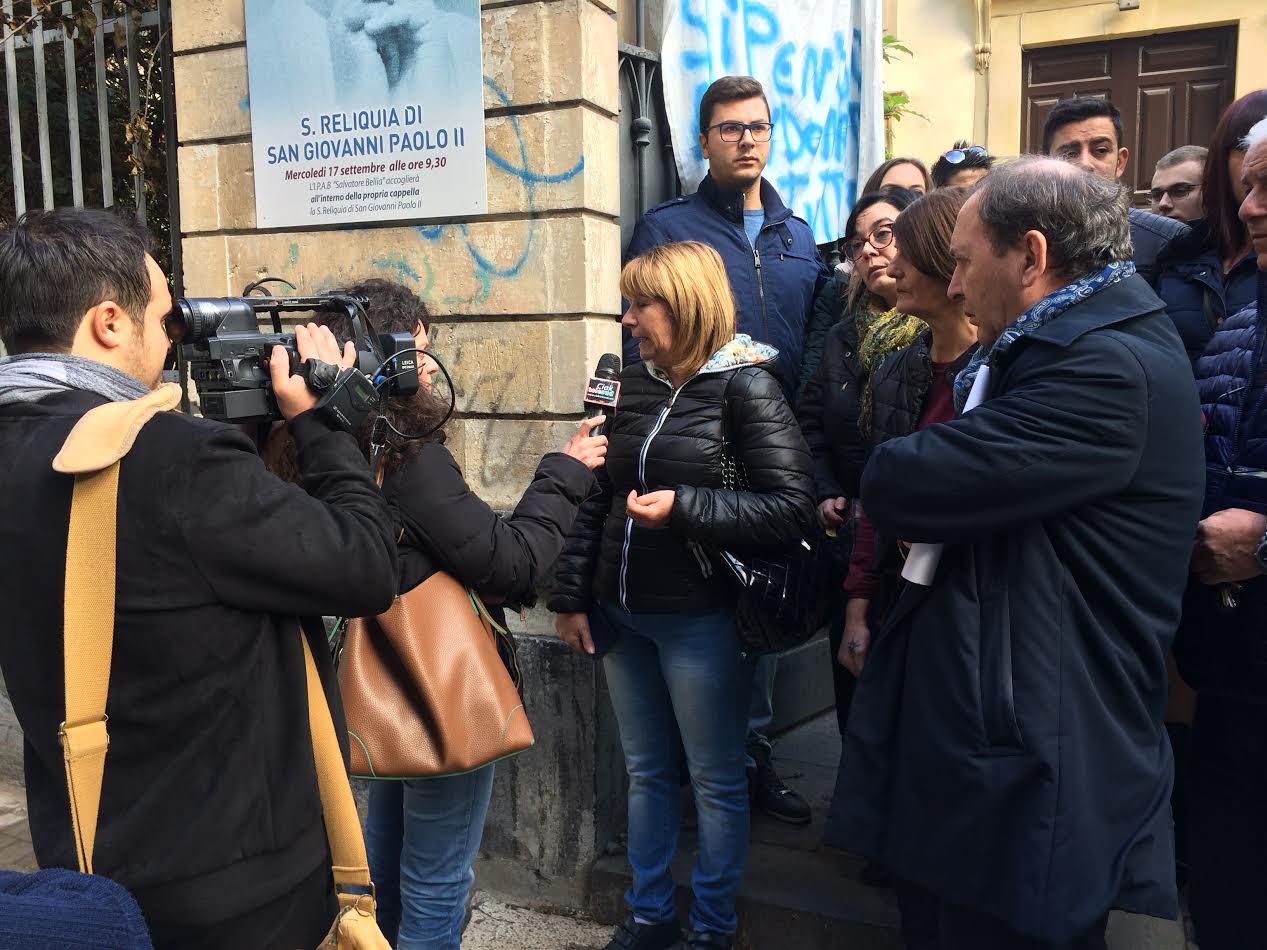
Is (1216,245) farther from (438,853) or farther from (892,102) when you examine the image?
(892,102)

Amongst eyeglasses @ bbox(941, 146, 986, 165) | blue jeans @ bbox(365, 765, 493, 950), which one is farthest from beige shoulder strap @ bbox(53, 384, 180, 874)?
eyeglasses @ bbox(941, 146, 986, 165)

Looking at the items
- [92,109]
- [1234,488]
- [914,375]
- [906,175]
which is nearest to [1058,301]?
[1234,488]

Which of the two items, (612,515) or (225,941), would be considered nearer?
(225,941)

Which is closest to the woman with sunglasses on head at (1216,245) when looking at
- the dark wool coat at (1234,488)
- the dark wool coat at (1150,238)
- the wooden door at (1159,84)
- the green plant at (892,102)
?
the dark wool coat at (1150,238)

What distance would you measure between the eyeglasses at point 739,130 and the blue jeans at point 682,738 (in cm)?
173

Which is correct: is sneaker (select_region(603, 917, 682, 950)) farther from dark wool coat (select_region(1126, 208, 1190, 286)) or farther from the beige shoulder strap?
dark wool coat (select_region(1126, 208, 1190, 286))

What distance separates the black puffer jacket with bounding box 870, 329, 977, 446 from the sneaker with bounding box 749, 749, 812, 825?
1440mm

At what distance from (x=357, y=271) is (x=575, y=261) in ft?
2.95

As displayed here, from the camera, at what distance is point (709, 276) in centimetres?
289

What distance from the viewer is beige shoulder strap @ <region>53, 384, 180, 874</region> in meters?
1.47

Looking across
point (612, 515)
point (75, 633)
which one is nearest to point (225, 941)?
point (75, 633)

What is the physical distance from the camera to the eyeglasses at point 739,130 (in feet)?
12.2

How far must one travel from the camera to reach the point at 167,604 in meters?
1.53

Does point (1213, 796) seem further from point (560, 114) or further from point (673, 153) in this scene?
point (673, 153)
